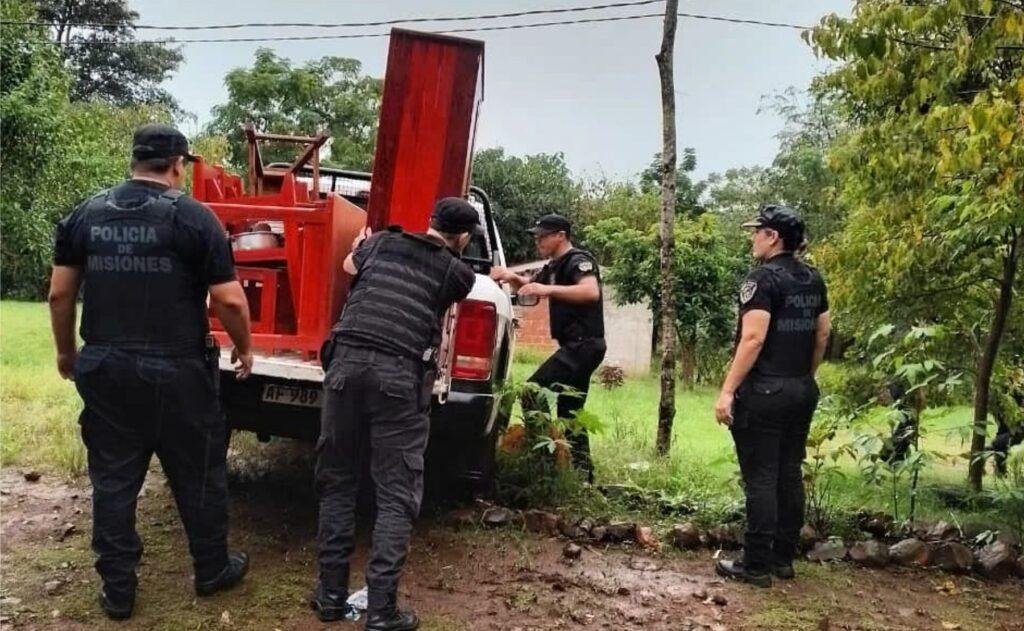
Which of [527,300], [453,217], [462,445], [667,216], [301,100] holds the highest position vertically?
[301,100]

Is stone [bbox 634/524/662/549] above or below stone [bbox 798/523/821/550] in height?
below

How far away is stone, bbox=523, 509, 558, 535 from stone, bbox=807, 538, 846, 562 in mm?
1331

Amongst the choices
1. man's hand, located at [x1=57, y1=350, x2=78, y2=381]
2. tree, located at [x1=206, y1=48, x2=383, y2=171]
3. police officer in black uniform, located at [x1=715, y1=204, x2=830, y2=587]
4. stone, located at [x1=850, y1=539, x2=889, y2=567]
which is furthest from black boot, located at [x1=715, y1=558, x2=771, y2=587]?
tree, located at [x1=206, y1=48, x2=383, y2=171]

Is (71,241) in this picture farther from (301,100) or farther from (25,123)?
(301,100)

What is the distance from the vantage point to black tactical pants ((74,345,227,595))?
10.6 feet

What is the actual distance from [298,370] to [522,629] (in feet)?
4.88

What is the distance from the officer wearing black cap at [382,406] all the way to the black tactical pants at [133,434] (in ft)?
1.55

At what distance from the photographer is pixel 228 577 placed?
11.8ft

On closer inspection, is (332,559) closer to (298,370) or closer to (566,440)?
(298,370)

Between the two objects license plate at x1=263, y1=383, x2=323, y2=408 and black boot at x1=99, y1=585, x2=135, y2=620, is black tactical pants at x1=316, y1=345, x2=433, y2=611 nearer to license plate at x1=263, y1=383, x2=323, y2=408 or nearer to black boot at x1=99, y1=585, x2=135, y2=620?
license plate at x1=263, y1=383, x2=323, y2=408

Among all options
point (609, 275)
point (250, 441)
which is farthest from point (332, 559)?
point (609, 275)

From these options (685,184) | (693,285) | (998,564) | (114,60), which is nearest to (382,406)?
(998,564)

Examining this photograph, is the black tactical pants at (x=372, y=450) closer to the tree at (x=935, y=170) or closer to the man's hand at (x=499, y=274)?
the man's hand at (x=499, y=274)

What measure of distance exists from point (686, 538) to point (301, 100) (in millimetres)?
24747
